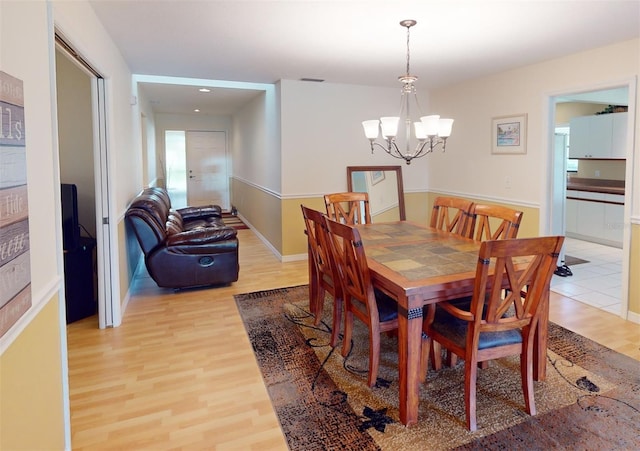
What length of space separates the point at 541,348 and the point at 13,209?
2580 mm

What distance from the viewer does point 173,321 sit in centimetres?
336

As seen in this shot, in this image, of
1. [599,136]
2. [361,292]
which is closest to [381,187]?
[361,292]

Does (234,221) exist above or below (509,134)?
below

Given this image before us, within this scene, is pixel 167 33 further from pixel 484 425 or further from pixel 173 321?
pixel 484 425

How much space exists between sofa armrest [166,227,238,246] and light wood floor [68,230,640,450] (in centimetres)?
52

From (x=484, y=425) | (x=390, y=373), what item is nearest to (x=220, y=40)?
(x=390, y=373)

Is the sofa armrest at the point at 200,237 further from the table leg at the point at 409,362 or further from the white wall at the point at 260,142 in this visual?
the table leg at the point at 409,362

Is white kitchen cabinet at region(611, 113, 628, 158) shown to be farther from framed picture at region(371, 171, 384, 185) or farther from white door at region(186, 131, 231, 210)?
white door at region(186, 131, 231, 210)

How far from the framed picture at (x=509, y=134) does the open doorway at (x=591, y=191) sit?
0.99ft

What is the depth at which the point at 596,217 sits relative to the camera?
616 cm

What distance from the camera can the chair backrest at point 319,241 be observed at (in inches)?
104

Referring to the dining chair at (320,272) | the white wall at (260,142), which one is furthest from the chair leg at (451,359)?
the white wall at (260,142)

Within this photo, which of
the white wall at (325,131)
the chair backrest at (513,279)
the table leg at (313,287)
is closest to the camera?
the chair backrest at (513,279)

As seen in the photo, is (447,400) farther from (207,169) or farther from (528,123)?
(207,169)
